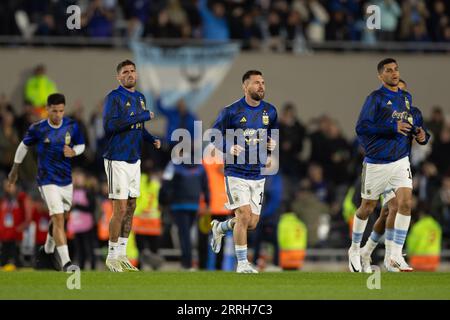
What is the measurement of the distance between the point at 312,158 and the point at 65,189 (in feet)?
36.3

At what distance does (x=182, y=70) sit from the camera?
29953 mm

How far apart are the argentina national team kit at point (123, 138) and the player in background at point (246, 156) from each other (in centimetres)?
113

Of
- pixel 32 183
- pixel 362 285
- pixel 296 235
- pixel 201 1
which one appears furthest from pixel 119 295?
pixel 201 1

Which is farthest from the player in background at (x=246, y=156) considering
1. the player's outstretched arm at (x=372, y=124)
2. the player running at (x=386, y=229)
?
the player running at (x=386, y=229)

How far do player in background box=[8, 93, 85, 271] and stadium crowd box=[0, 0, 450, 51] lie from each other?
1060cm

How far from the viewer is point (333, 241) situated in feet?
88.0

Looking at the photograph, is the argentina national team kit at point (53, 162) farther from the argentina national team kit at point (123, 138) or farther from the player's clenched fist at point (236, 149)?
the player's clenched fist at point (236, 149)

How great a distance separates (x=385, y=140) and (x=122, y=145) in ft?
11.7

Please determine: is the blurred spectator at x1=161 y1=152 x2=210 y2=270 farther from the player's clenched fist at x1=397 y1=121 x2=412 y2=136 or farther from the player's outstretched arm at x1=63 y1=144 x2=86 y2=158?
the player's clenched fist at x1=397 y1=121 x2=412 y2=136

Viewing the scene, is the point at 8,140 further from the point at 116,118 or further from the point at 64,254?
the point at 116,118

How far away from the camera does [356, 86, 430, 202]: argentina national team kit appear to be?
1686cm

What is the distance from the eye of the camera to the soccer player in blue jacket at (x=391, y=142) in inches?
663

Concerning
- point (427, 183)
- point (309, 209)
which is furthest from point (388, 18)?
point (309, 209)

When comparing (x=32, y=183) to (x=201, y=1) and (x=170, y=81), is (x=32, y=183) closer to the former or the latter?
(x=170, y=81)
